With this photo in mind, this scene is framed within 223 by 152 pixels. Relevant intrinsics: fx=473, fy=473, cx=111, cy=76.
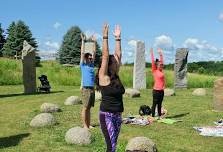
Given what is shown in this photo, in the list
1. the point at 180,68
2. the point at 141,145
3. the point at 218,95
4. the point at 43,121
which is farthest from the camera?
the point at 180,68

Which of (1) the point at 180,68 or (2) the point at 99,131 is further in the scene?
(1) the point at 180,68

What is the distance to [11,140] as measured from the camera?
12.5m

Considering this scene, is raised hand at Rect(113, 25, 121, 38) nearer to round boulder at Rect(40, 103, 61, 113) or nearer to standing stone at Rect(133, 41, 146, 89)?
round boulder at Rect(40, 103, 61, 113)

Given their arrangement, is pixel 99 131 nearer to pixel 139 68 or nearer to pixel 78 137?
pixel 78 137

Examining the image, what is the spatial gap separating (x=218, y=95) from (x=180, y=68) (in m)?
12.5

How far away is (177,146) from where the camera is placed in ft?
38.3

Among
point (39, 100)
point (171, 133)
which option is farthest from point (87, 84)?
point (39, 100)

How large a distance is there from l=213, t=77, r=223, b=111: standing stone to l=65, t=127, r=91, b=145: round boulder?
7381 millimetres

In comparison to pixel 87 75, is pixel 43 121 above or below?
below

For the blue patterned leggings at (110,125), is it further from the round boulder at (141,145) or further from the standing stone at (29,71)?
the standing stone at (29,71)

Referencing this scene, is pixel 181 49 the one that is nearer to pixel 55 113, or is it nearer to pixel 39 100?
pixel 39 100

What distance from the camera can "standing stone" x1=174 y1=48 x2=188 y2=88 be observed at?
29906 mm

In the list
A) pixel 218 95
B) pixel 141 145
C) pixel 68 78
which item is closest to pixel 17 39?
pixel 68 78

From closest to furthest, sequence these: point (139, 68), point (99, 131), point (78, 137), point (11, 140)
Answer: point (78, 137)
point (11, 140)
point (99, 131)
point (139, 68)
